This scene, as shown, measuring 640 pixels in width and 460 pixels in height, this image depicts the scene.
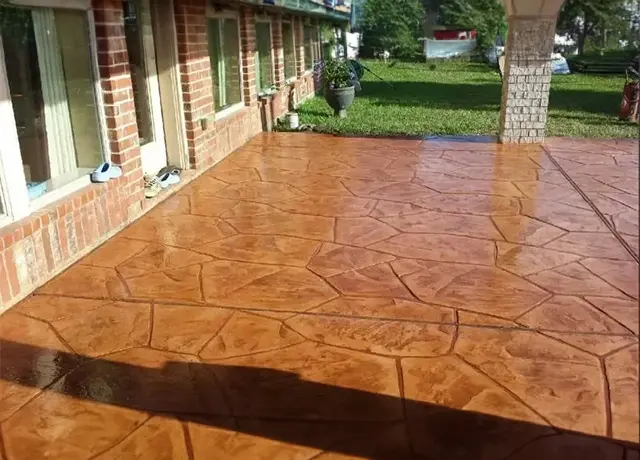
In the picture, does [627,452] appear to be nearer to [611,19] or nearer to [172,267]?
[172,267]

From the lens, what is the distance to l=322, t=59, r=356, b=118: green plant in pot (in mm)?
10523

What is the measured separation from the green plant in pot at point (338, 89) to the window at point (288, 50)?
1.18 meters

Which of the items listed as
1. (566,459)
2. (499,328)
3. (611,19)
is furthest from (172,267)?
(611,19)

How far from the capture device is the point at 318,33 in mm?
16891

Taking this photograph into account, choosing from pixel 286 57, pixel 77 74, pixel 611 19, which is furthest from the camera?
pixel 611 19

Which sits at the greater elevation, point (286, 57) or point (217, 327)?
point (286, 57)

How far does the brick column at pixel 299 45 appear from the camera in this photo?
12891 millimetres

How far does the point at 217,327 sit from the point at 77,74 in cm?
241

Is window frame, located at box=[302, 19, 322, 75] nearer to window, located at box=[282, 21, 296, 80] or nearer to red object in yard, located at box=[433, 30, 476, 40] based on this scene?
window, located at box=[282, 21, 296, 80]

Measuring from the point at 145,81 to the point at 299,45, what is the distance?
7.74 metres

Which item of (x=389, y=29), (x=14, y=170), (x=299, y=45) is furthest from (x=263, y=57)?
(x=389, y=29)

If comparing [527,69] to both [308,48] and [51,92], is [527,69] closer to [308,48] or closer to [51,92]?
[51,92]

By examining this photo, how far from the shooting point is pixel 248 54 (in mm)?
8633

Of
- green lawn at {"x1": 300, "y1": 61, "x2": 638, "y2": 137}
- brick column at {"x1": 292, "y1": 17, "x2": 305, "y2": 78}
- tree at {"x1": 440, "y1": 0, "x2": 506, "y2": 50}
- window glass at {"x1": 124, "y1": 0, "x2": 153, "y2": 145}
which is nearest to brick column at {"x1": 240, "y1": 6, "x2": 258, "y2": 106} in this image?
green lawn at {"x1": 300, "y1": 61, "x2": 638, "y2": 137}
